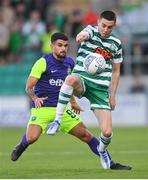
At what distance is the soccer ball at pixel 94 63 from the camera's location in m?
12.0

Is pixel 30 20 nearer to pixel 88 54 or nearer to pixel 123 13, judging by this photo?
pixel 123 13

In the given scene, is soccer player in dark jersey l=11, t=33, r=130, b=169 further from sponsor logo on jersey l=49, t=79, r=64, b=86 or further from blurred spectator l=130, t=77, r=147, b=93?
blurred spectator l=130, t=77, r=147, b=93

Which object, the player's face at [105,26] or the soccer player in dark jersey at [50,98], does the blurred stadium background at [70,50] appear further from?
the player's face at [105,26]

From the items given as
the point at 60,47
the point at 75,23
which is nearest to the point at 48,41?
the point at 75,23

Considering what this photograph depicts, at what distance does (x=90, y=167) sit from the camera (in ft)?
43.5

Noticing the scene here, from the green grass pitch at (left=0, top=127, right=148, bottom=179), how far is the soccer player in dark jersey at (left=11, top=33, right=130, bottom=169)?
0.49 meters

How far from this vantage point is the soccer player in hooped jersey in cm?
1203

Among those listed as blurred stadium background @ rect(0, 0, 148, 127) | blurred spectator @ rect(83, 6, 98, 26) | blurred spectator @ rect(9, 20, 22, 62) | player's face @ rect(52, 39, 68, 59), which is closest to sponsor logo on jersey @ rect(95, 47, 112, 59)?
player's face @ rect(52, 39, 68, 59)

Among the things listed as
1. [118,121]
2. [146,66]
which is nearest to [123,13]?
[146,66]

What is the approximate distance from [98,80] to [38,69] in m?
1.00

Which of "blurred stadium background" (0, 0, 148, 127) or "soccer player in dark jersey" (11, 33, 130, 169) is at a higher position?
"soccer player in dark jersey" (11, 33, 130, 169)

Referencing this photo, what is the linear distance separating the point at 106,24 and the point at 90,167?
102 inches

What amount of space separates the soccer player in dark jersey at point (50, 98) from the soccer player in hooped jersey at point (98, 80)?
493 mm

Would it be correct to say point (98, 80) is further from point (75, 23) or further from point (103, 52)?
point (75, 23)
